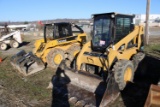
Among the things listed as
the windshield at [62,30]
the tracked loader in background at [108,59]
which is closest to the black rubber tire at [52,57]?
the windshield at [62,30]

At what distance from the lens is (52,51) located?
34.6 ft

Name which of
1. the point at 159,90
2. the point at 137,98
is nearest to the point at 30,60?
the point at 137,98

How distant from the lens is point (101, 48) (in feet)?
25.4

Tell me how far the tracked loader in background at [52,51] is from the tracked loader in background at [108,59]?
2.41m

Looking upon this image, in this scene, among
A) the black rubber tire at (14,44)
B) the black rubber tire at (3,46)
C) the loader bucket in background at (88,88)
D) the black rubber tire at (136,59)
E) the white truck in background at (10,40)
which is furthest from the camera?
the black rubber tire at (14,44)

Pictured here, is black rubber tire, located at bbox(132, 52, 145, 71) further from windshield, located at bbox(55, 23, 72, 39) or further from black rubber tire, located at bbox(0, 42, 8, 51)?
black rubber tire, located at bbox(0, 42, 8, 51)

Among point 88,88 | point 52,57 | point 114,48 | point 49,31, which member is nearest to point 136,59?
point 114,48

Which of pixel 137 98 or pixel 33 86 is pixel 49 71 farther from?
pixel 137 98

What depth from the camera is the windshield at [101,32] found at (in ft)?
24.7

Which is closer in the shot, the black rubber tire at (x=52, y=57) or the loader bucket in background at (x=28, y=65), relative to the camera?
the loader bucket in background at (x=28, y=65)

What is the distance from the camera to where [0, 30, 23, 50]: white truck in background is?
19756 mm

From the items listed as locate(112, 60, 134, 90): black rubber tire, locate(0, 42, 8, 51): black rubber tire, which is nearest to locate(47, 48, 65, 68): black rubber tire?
locate(112, 60, 134, 90): black rubber tire

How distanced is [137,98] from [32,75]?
517 centimetres

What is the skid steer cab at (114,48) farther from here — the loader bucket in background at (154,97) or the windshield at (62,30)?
the windshield at (62,30)
